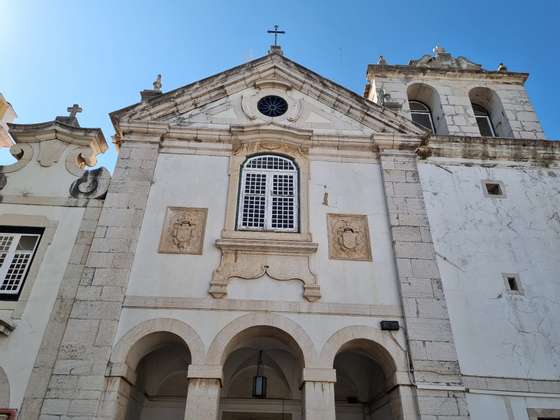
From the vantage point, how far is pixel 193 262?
818cm

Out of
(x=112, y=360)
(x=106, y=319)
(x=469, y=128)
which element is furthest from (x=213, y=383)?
(x=469, y=128)

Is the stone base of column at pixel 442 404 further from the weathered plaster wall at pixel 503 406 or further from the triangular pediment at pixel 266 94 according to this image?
the triangular pediment at pixel 266 94

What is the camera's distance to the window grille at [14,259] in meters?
7.80

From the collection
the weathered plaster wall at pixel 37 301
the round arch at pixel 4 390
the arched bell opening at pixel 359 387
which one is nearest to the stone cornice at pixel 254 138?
the weathered plaster wall at pixel 37 301

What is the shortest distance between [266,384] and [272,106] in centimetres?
685

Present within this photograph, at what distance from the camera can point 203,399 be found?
682cm

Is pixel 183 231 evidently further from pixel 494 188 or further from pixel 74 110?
pixel 494 188

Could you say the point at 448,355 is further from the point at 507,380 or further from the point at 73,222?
the point at 73,222

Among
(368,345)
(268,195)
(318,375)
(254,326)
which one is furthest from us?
(268,195)

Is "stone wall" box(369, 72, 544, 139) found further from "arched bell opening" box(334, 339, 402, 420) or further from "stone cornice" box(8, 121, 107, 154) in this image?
"stone cornice" box(8, 121, 107, 154)

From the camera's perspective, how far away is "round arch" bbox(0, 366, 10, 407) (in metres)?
6.74

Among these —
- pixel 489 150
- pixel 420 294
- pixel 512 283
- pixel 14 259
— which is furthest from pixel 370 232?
pixel 14 259

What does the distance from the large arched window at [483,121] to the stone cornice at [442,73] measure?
91 cm

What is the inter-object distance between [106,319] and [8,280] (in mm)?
2243
